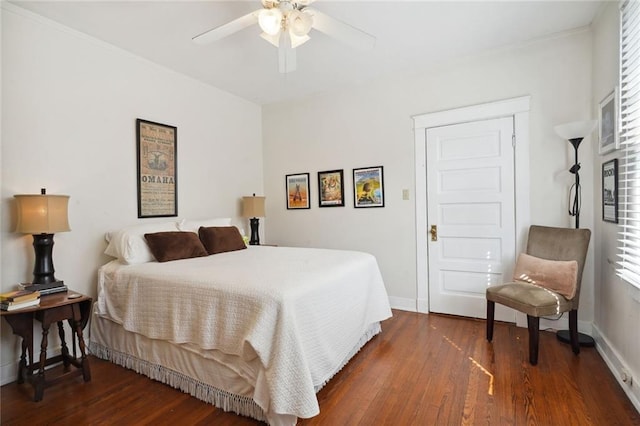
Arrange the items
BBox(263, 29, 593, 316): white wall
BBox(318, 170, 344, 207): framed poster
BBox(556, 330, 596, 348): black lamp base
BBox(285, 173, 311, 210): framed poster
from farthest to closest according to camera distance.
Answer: BBox(285, 173, 311, 210): framed poster, BBox(318, 170, 344, 207): framed poster, BBox(263, 29, 593, 316): white wall, BBox(556, 330, 596, 348): black lamp base

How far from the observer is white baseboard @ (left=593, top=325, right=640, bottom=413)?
1.77 m

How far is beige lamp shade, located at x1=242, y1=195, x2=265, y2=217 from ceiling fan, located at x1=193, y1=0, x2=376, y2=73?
83.8 inches

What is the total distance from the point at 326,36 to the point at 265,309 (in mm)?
2341

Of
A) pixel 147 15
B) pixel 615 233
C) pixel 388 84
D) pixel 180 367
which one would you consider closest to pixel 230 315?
pixel 180 367

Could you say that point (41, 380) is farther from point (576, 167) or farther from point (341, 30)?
point (576, 167)

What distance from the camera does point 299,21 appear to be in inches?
76.5

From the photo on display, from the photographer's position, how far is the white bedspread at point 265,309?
63.0 inches

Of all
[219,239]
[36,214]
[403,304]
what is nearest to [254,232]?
[219,239]

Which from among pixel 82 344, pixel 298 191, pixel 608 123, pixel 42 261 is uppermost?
pixel 608 123

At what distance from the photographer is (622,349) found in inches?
80.1

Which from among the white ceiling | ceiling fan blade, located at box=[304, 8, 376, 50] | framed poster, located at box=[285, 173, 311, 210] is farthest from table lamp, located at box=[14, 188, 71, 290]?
framed poster, located at box=[285, 173, 311, 210]

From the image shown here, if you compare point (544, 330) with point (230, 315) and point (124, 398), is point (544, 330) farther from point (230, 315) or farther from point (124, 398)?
point (124, 398)

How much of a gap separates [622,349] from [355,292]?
1785 millimetres

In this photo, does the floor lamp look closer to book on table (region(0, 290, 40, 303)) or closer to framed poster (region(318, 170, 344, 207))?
framed poster (region(318, 170, 344, 207))
